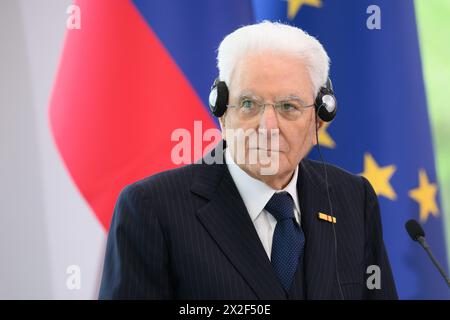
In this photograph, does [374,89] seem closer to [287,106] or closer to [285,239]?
[287,106]

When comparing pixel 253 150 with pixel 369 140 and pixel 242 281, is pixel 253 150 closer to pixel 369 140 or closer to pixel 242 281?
pixel 242 281

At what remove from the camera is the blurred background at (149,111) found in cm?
242

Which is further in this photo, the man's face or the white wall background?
the white wall background

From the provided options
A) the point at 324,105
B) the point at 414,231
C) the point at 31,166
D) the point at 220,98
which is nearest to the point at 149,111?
the point at 31,166

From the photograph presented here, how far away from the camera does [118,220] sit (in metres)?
1.51

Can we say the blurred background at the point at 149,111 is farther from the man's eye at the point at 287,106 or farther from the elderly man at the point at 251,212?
the man's eye at the point at 287,106

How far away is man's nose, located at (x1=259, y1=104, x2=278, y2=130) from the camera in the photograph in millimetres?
1553

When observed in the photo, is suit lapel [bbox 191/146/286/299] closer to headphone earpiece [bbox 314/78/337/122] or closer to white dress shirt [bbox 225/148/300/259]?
white dress shirt [bbox 225/148/300/259]

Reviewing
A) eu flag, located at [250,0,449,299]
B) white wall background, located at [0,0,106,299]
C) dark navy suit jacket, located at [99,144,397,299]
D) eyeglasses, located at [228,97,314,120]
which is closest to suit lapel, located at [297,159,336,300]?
dark navy suit jacket, located at [99,144,397,299]

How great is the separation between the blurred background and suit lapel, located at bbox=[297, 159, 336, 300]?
75cm

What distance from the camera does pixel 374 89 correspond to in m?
2.50

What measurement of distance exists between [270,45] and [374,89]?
1.07 m

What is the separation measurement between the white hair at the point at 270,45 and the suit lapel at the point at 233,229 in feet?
0.86
